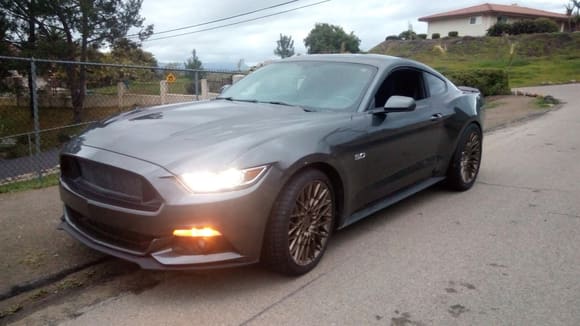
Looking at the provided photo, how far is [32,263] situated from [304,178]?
80.7 inches

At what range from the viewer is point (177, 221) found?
2922mm

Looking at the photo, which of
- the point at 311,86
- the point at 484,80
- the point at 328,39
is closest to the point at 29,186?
the point at 311,86

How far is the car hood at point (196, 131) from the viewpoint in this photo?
3.08m

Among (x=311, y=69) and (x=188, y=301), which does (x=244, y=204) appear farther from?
(x=311, y=69)

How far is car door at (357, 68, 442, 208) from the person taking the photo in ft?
13.6

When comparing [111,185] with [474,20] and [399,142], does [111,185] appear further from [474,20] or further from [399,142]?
[474,20]

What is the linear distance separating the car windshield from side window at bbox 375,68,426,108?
179 mm

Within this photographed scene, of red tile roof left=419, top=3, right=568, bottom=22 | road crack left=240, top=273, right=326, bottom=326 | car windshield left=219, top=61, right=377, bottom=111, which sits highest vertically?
red tile roof left=419, top=3, right=568, bottom=22

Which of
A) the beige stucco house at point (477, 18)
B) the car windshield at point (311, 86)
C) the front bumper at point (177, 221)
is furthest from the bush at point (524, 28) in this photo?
the front bumper at point (177, 221)

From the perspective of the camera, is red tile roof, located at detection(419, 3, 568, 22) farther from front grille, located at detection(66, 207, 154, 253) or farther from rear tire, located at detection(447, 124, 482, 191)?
front grille, located at detection(66, 207, 154, 253)

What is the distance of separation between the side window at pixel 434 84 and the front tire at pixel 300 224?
2162mm

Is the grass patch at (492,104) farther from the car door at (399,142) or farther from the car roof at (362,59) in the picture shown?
the car roof at (362,59)

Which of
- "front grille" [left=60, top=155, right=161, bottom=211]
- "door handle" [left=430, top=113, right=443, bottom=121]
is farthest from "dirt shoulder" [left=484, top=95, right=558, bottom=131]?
"front grille" [left=60, top=155, right=161, bottom=211]

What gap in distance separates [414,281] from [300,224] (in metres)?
0.89
